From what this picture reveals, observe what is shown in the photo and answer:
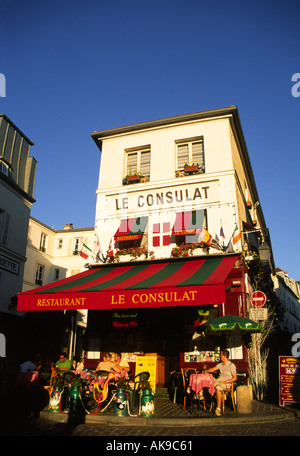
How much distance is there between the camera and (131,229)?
13367mm

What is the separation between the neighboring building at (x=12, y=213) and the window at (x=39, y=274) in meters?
10.7

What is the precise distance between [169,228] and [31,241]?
17680 millimetres

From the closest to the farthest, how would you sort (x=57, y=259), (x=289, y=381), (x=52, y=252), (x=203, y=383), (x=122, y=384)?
(x=122, y=384) < (x=203, y=383) < (x=289, y=381) < (x=57, y=259) < (x=52, y=252)

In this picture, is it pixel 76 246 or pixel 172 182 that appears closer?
pixel 172 182

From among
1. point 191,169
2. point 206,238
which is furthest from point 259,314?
point 191,169

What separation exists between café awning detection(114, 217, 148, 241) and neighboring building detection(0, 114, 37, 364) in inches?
234

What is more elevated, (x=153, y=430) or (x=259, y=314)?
(x=259, y=314)

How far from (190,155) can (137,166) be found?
227 centimetres

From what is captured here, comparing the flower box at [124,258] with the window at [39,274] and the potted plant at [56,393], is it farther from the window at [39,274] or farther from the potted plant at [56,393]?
the window at [39,274]

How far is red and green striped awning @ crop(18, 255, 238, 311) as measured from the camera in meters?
8.78

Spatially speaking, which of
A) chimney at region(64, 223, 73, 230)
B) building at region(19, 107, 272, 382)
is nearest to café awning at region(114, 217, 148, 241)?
building at region(19, 107, 272, 382)

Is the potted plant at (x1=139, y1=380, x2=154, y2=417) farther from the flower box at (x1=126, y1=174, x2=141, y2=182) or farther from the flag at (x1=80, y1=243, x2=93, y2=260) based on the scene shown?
the flower box at (x1=126, y1=174, x2=141, y2=182)

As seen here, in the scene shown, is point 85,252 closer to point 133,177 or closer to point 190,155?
point 133,177

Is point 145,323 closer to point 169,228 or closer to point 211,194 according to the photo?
point 169,228
